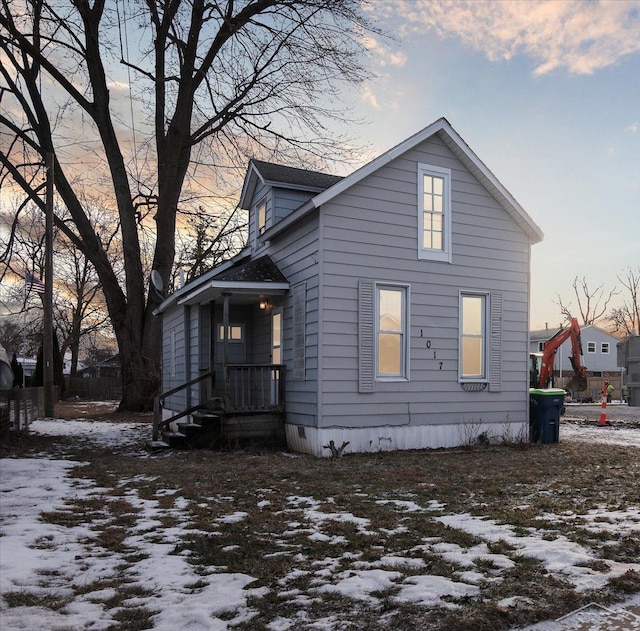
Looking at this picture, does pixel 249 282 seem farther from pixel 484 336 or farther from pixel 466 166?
pixel 466 166

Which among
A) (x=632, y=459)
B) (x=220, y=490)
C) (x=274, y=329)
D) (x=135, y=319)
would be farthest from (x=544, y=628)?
(x=135, y=319)

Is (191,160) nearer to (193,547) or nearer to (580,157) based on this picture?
(580,157)

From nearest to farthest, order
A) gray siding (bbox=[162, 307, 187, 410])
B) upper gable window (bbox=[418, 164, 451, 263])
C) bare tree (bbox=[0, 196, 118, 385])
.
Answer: upper gable window (bbox=[418, 164, 451, 263]) < gray siding (bbox=[162, 307, 187, 410]) < bare tree (bbox=[0, 196, 118, 385])

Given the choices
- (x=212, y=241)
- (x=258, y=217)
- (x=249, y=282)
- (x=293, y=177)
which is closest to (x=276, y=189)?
(x=293, y=177)

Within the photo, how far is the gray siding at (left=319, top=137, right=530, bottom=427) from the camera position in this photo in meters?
9.77

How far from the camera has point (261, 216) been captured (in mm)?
13477

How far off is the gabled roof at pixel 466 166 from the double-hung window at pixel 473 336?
1.80 metres

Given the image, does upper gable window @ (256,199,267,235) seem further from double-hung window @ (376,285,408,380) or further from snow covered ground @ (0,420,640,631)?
snow covered ground @ (0,420,640,631)

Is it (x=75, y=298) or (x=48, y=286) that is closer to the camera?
(x=48, y=286)

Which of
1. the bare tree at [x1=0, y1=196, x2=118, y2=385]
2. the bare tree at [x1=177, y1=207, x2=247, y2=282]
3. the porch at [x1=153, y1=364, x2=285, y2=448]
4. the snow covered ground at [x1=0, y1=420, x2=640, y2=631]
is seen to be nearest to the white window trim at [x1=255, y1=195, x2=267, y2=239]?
the porch at [x1=153, y1=364, x2=285, y2=448]

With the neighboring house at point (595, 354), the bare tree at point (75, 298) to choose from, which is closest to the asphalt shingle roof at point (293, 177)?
the bare tree at point (75, 298)

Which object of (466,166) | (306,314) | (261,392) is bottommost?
(261,392)

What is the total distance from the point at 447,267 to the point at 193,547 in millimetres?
7821

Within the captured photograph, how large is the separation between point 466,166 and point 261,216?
479cm
